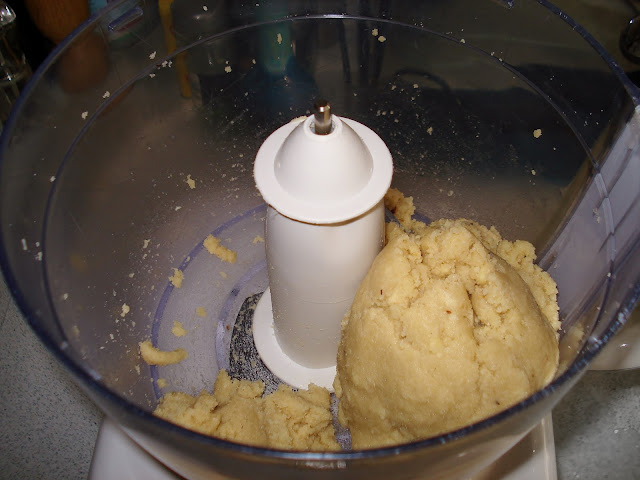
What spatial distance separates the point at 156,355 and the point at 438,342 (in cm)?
33

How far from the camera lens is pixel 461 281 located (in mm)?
520

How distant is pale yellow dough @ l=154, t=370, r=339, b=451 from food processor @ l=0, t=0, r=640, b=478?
0.15ft

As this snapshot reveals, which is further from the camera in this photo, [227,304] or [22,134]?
[227,304]

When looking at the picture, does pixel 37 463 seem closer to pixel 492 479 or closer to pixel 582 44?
pixel 492 479

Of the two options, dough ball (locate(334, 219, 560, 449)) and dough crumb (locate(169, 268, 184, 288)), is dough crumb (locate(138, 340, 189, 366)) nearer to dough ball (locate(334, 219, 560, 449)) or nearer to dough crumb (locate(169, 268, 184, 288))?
dough crumb (locate(169, 268, 184, 288))

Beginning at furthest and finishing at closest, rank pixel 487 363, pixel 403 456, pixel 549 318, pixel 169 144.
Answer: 1. pixel 169 144
2. pixel 549 318
3. pixel 487 363
4. pixel 403 456

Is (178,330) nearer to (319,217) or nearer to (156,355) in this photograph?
(156,355)

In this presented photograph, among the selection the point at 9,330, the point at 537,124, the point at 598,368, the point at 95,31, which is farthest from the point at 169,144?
the point at 598,368

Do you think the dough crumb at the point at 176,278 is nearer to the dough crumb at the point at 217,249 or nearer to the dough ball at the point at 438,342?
the dough crumb at the point at 217,249

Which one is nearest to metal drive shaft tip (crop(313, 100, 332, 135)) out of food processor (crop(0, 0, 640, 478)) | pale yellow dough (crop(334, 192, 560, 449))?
pale yellow dough (crop(334, 192, 560, 449))

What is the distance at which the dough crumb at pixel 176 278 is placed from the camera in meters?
0.72

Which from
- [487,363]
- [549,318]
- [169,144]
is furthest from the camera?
[169,144]

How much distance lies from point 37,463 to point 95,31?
498 mm

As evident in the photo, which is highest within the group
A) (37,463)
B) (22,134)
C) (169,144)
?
(22,134)
